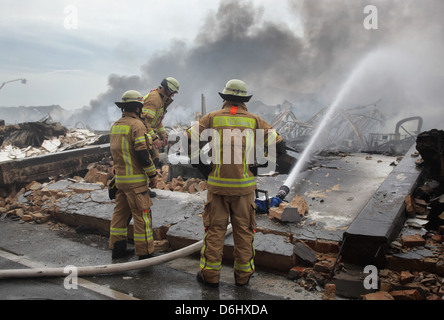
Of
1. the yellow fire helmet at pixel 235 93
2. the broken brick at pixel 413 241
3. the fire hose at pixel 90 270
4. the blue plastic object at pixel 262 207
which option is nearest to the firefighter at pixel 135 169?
the fire hose at pixel 90 270

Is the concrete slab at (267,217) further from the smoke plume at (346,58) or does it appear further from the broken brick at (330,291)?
the smoke plume at (346,58)

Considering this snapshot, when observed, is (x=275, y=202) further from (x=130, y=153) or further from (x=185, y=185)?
(x=185, y=185)

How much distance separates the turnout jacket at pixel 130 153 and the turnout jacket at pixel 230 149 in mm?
758

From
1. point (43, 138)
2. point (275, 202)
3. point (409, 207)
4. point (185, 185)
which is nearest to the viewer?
point (409, 207)

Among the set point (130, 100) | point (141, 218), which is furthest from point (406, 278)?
point (130, 100)

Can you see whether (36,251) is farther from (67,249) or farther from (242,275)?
(242,275)

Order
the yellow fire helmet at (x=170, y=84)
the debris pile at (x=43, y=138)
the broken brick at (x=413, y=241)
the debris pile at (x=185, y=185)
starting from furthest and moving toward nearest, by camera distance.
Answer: the debris pile at (x=43, y=138) → the debris pile at (x=185, y=185) → the yellow fire helmet at (x=170, y=84) → the broken brick at (x=413, y=241)

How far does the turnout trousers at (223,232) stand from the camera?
306 centimetres

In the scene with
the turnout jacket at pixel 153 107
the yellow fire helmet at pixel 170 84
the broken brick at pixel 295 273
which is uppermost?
the yellow fire helmet at pixel 170 84

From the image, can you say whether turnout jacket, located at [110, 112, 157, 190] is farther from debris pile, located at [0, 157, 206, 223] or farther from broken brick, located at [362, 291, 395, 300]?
broken brick, located at [362, 291, 395, 300]

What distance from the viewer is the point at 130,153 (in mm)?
3703

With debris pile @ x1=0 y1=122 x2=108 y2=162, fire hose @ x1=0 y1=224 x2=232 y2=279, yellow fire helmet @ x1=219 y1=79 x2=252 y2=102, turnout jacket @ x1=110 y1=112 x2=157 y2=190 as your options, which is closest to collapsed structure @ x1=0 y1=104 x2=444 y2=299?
fire hose @ x1=0 y1=224 x2=232 y2=279

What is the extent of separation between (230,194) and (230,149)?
43 centimetres
